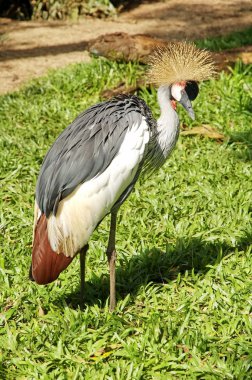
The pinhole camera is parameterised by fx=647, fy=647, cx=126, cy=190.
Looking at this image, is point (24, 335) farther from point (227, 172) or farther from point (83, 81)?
point (83, 81)

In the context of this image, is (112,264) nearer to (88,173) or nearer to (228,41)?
(88,173)

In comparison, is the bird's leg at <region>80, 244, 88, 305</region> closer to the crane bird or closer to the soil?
the crane bird

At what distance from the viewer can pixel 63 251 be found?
3.22 metres

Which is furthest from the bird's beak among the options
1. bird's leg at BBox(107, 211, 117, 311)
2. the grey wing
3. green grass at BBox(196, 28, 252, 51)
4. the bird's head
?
green grass at BBox(196, 28, 252, 51)

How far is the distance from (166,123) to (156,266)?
0.97 m

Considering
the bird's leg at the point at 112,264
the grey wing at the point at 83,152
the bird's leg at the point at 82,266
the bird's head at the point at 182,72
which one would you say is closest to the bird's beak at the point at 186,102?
the bird's head at the point at 182,72

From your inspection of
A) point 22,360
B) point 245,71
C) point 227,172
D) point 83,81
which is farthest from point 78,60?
point 22,360

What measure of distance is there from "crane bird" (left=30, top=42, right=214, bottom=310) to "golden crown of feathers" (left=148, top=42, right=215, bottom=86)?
17 cm

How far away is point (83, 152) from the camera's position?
319cm

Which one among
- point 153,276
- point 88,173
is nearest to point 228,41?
point 153,276

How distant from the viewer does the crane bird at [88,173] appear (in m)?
3.15

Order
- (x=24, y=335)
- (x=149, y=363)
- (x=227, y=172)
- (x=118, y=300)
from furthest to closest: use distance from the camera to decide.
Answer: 1. (x=227, y=172)
2. (x=118, y=300)
3. (x=24, y=335)
4. (x=149, y=363)

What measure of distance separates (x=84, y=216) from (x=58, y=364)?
73 cm

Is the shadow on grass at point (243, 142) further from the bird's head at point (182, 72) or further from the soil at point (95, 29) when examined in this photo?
the soil at point (95, 29)
